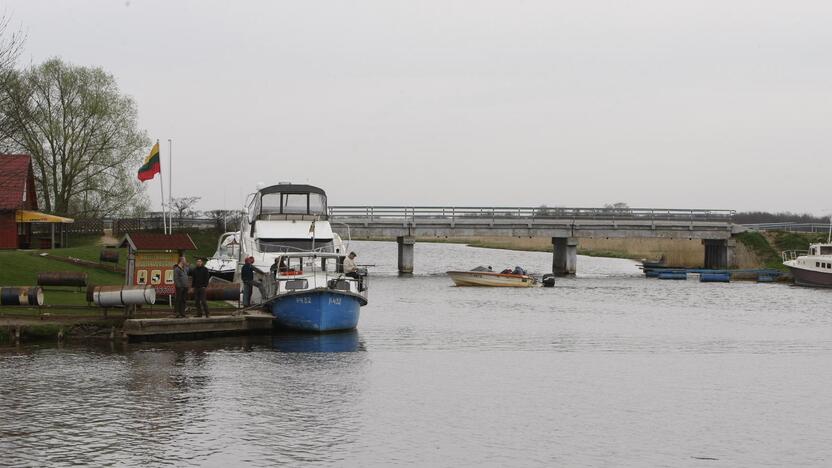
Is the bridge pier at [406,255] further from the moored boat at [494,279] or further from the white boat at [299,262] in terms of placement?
the white boat at [299,262]

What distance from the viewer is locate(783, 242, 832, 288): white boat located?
236 ft

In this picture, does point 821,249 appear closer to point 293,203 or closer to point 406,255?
point 406,255

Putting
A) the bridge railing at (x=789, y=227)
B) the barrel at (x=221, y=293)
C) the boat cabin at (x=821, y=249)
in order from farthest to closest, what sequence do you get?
the bridge railing at (x=789, y=227) → the boat cabin at (x=821, y=249) → the barrel at (x=221, y=293)

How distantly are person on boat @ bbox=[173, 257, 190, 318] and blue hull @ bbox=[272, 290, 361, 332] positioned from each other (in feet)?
12.0

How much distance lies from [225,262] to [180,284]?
2352 cm

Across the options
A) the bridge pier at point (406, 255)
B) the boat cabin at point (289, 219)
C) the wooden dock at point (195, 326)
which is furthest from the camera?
the bridge pier at point (406, 255)

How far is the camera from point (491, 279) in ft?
219

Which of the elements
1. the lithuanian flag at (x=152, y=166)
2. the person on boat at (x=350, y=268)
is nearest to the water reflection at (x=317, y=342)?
the person on boat at (x=350, y=268)

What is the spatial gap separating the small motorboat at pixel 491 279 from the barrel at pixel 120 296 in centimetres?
3716

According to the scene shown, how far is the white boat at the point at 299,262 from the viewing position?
35.0 meters

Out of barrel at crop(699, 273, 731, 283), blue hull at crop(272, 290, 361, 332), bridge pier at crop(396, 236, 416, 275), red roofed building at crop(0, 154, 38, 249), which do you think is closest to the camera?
blue hull at crop(272, 290, 361, 332)

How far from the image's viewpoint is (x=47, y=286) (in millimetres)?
39406

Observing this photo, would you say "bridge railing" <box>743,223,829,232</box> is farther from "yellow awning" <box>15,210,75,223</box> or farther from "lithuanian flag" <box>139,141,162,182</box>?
"yellow awning" <box>15,210,75,223</box>

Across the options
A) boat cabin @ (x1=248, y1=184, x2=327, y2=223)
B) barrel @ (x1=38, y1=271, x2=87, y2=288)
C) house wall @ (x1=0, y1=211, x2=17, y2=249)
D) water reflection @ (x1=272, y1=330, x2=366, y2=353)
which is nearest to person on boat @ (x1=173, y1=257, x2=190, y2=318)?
water reflection @ (x1=272, y1=330, x2=366, y2=353)
